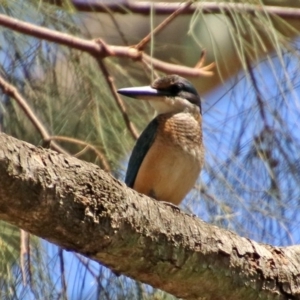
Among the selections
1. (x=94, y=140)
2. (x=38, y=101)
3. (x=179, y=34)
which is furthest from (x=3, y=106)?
(x=179, y=34)

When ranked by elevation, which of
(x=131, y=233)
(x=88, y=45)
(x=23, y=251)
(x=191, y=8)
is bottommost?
(x=131, y=233)

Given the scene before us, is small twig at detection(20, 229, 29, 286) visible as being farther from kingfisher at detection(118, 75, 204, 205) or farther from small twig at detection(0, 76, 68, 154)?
kingfisher at detection(118, 75, 204, 205)

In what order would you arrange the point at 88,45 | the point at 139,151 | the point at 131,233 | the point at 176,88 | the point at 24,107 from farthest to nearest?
the point at 176,88 → the point at 139,151 → the point at 88,45 → the point at 24,107 → the point at 131,233

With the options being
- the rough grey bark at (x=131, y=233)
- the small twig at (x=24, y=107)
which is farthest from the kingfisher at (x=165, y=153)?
the rough grey bark at (x=131, y=233)

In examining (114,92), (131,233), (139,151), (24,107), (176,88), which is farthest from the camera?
(176,88)

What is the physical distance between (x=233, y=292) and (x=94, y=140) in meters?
1.06

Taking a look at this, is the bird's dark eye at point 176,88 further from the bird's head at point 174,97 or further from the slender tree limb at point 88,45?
the slender tree limb at point 88,45

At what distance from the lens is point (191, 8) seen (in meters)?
2.42

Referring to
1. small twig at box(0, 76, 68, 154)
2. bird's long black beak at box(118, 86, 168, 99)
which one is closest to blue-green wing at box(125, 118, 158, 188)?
bird's long black beak at box(118, 86, 168, 99)

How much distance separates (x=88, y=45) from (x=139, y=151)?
1.42ft

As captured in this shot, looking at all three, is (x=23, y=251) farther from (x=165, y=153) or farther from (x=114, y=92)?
(x=165, y=153)

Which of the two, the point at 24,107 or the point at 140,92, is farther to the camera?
the point at 140,92

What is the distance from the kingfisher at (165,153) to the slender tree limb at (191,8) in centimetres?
26

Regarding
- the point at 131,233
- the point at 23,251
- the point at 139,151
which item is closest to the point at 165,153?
the point at 139,151
